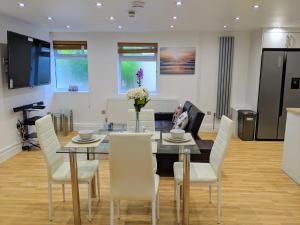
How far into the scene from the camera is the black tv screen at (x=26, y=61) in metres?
4.21

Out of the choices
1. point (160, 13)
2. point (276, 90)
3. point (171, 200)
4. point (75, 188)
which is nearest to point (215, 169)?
point (171, 200)

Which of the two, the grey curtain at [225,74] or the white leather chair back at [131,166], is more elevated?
the grey curtain at [225,74]

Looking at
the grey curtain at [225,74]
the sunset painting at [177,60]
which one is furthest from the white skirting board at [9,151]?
the grey curtain at [225,74]

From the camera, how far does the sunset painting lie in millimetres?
6113

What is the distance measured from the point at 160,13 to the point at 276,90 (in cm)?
310

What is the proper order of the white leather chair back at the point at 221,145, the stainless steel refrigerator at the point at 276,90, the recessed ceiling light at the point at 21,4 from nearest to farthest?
the white leather chair back at the point at 221,145 → the recessed ceiling light at the point at 21,4 → the stainless steel refrigerator at the point at 276,90

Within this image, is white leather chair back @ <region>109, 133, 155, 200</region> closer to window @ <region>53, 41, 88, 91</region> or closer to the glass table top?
the glass table top

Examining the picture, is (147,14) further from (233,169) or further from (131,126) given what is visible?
(233,169)

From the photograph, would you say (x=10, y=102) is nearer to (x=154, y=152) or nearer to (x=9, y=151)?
(x=9, y=151)

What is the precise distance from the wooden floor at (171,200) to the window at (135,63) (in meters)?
2.82

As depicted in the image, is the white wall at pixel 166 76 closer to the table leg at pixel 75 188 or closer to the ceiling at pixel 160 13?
the ceiling at pixel 160 13

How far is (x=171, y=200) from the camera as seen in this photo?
304cm

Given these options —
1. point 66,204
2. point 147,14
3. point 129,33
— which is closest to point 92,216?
point 66,204

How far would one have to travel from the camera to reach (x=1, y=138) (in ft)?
14.0
